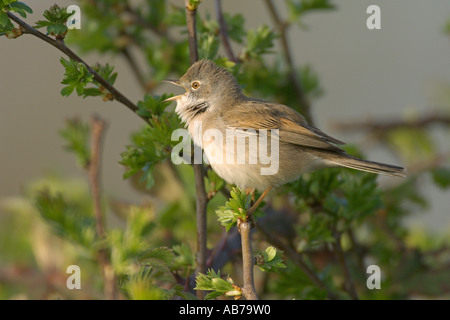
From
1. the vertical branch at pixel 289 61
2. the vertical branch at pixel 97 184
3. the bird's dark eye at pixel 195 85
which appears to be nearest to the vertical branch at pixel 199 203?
the vertical branch at pixel 97 184

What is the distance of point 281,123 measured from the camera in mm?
2135

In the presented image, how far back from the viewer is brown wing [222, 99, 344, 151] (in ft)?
6.88

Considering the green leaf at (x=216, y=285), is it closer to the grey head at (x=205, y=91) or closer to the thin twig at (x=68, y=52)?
the thin twig at (x=68, y=52)

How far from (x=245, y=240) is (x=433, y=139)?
7.38 feet

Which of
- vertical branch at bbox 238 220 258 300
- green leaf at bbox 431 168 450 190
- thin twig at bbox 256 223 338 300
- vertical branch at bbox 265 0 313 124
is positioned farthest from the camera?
vertical branch at bbox 265 0 313 124

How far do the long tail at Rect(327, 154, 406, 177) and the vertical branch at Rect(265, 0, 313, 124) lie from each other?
710mm

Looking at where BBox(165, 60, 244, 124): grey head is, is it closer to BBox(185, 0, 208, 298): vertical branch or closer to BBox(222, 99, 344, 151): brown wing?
BBox(222, 99, 344, 151): brown wing

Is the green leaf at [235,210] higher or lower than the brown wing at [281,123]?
lower

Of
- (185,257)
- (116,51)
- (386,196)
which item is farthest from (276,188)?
(116,51)

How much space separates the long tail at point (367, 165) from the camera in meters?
1.93

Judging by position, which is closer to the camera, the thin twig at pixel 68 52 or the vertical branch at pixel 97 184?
the thin twig at pixel 68 52

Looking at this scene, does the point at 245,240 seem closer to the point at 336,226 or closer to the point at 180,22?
the point at 336,226

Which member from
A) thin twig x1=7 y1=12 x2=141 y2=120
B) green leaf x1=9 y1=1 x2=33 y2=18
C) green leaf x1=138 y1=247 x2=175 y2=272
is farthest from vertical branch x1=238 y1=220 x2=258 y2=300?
green leaf x1=9 y1=1 x2=33 y2=18

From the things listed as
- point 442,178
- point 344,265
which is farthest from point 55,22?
point 442,178
